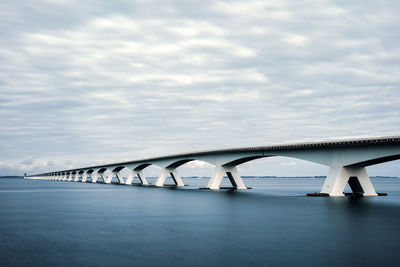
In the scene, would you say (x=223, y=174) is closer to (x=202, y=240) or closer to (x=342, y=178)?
(x=342, y=178)

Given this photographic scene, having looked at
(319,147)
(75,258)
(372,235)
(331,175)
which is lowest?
(75,258)

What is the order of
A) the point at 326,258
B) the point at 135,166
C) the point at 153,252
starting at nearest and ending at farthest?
the point at 326,258 → the point at 153,252 → the point at 135,166

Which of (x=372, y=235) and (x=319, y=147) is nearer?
(x=372, y=235)

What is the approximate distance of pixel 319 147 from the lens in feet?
192

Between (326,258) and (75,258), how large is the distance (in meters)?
11.3

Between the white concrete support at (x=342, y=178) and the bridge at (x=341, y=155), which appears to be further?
the white concrete support at (x=342, y=178)

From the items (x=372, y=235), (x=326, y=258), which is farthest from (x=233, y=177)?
(x=326, y=258)

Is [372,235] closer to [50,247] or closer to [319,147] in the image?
[50,247]

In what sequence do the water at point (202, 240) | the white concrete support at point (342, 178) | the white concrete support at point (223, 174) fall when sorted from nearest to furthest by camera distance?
1. the water at point (202, 240)
2. the white concrete support at point (342, 178)
3. the white concrete support at point (223, 174)

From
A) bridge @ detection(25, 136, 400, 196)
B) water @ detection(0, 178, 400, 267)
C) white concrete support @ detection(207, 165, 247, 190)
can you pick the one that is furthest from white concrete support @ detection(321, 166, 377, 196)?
white concrete support @ detection(207, 165, 247, 190)

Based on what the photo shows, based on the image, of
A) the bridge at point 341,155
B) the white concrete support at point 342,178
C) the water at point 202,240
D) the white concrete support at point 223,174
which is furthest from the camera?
the white concrete support at point 223,174

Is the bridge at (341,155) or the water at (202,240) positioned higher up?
the bridge at (341,155)

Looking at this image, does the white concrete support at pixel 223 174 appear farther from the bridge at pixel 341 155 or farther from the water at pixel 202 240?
the water at pixel 202 240

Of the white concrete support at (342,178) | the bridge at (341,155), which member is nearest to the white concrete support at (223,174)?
the bridge at (341,155)
